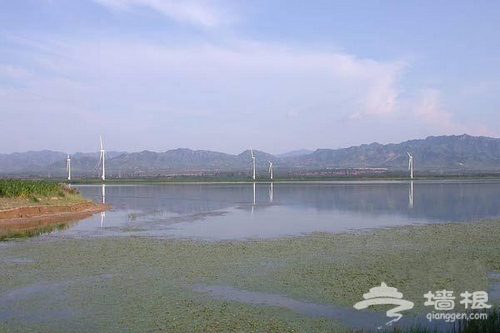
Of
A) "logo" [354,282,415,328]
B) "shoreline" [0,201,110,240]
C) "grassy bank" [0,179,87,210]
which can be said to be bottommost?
"logo" [354,282,415,328]

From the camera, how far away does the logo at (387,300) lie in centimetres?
1053

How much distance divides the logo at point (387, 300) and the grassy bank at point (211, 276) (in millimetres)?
199

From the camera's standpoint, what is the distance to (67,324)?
981 centimetres

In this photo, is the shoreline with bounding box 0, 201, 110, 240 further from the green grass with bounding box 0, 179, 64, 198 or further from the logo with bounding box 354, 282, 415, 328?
the logo with bounding box 354, 282, 415, 328

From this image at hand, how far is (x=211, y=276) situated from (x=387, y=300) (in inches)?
173

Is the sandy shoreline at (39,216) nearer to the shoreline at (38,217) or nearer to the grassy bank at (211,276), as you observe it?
the shoreline at (38,217)

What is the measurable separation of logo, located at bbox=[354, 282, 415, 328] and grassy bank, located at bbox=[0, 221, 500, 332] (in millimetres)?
199

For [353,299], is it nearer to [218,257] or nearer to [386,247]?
[218,257]

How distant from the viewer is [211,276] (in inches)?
537

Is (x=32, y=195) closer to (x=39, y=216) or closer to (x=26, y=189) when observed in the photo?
(x=26, y=189)

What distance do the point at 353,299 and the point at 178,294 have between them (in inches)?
143

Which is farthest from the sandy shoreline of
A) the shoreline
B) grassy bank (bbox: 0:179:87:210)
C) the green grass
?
the green grass

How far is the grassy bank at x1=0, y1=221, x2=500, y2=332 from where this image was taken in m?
9.99

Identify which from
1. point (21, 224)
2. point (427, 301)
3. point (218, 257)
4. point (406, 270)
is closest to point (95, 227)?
point (21, 224)
